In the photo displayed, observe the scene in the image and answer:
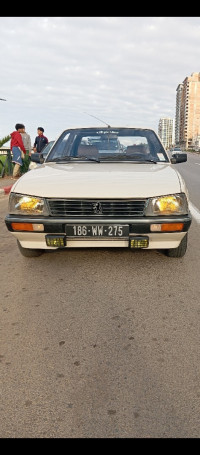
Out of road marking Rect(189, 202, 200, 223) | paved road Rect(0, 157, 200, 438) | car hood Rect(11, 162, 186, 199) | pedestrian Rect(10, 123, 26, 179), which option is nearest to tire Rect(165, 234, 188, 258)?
paved road Rect(0, 157, 200, 438)

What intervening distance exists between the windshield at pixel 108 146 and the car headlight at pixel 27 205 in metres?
1.07

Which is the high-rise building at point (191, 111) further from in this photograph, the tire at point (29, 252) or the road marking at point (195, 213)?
the tire at point (29, 252)

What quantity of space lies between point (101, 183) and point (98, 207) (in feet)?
0.74

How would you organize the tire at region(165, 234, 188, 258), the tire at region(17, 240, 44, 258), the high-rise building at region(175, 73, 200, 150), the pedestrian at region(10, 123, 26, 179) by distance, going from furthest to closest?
the high-rise building at region(175, 73, 200, 150), the pedestrian at region(10, 123, 26, 179), the tire at region(17, 240, 44, 258), the tire at region(165, 234, 188, 258)

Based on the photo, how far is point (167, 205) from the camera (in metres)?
2.88

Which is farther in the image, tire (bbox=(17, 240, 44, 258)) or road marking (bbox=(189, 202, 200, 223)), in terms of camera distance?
road marking (bbox=(189, 202, 200, 223))

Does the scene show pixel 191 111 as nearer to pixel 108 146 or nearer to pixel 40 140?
pixel 40 140

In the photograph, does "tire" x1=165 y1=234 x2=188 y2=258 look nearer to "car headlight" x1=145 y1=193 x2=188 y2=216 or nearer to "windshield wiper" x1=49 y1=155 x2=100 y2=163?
"car headlight" x1=145 y1=193 x2=188 y2=216

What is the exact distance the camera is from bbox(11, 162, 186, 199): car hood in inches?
111

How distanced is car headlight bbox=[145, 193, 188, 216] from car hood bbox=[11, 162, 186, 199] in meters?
0.05

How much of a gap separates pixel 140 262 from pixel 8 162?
983 centimetres

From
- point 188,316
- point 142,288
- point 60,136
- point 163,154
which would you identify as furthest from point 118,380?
point 60,136

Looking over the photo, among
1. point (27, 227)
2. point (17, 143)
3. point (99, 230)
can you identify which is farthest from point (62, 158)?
point (17, 143)
